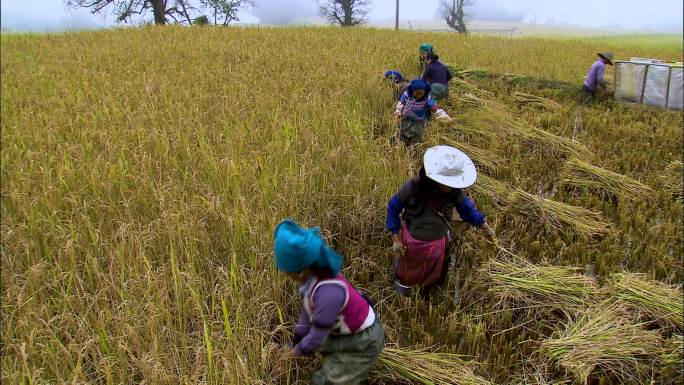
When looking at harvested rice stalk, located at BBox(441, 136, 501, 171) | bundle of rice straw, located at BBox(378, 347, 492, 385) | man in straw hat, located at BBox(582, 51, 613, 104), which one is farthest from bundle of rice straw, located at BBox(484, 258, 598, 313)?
man in straw hat, located at BBox(582, 51, 613, 104)

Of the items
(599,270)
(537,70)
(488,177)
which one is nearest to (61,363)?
(599,270)

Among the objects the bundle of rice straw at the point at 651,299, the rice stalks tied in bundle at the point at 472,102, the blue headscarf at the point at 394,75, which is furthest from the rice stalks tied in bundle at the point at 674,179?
the blue headscarf at the point at 394,75

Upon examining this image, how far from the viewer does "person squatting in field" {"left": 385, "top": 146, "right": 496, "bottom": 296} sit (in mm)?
2332

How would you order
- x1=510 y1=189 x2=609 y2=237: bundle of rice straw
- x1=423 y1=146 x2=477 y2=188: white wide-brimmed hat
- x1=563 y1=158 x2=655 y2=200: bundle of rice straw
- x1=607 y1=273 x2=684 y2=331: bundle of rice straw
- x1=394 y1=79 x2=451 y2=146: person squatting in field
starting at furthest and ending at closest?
x1=394 y1=79 x2=451 y2=146: person squatting in field → x1=563 y1=158 x2=655 y2=200: bundle of rice straw → x1=510 y1=189 x2=609 y2=237: bundle of rice straw → x1=607 y1=273 x2=684 y2=331: bundle of rice straw → x1=423 y1=146 x2=477 y2=188: white wide-brimmed hat

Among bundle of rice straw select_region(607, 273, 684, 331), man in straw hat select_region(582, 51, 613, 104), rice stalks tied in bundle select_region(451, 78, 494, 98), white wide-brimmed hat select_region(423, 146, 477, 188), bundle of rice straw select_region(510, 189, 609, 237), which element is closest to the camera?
white wide-brimmed hat select_region(423, 146, 477, 188)

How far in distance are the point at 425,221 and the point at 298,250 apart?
1.09 meters

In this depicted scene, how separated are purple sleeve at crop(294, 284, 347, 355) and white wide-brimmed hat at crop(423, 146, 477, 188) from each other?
2.86 ft

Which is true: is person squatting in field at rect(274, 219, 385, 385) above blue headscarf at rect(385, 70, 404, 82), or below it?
below

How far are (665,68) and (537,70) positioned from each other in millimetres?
2768

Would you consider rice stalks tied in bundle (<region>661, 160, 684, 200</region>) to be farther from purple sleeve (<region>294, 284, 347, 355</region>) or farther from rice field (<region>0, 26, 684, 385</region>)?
purple sleeve (<region>294, 284, 347, 355</region>)

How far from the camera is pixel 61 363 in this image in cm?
176

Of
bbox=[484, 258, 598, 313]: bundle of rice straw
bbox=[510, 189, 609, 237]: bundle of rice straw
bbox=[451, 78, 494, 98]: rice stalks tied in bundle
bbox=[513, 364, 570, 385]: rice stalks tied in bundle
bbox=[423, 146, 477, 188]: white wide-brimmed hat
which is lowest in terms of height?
bbox=[513, 364, 570, 385]: rice stalks tied in bundle

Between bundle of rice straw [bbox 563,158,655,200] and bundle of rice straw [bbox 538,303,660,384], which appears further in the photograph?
bundle of rice straw [bbox 563,158,655,200]

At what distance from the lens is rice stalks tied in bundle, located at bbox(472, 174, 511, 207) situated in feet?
11.2
